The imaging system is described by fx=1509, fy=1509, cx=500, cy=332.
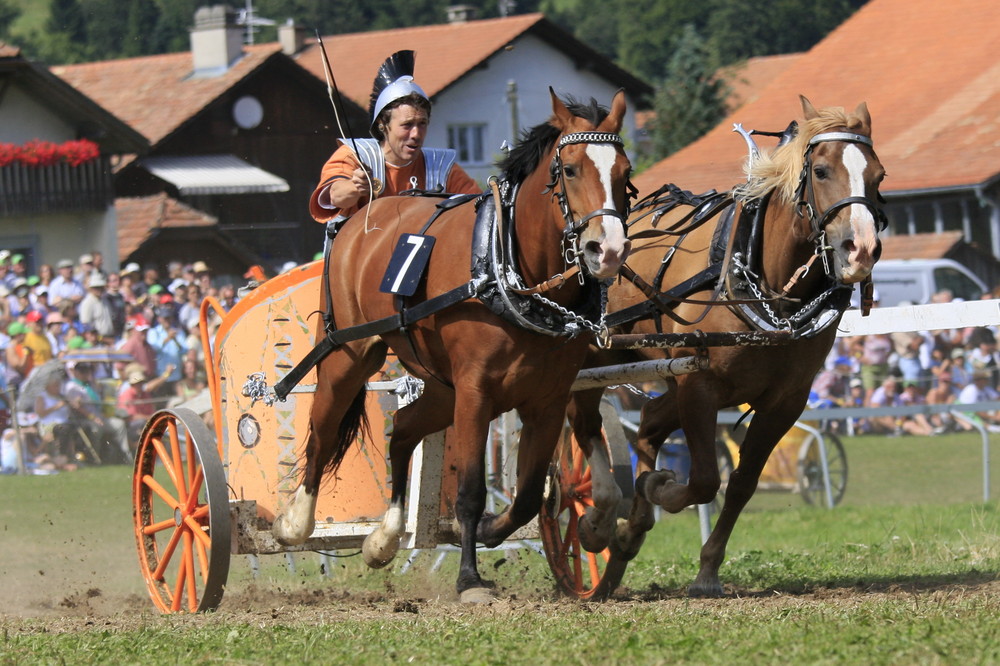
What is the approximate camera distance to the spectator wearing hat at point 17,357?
43.2 ft

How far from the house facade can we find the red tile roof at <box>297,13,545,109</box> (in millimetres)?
9814

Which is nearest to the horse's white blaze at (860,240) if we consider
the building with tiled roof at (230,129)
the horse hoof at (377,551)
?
the horse hoof at (377,551)

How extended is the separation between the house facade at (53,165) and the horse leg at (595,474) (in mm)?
18613

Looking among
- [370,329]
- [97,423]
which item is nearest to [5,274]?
[97,423]

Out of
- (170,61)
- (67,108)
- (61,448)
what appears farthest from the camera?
(170,61)

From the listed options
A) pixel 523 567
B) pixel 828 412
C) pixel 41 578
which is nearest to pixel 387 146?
pixel 523 567

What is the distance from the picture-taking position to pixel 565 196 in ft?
17.2

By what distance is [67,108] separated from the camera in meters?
24.9

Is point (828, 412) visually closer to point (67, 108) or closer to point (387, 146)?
point (387, 146)

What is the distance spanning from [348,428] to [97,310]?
353 inches

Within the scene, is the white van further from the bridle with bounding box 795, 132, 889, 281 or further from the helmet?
the bridle with bounding box 795, 132, 889, 281

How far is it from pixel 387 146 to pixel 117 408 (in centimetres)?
648

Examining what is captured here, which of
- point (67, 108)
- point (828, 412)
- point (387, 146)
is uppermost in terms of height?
point (67, 108)

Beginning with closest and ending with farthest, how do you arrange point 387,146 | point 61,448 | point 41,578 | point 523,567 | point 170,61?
point 387,146
point 523,567
point 41,578
point 61,448
point 170,61
